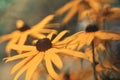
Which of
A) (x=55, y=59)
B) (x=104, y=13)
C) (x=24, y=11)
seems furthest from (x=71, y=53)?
(x=24, y=11)

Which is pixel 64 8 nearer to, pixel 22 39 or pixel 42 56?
pixel 22 39

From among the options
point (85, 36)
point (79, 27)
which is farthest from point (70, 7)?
point (85, 36)

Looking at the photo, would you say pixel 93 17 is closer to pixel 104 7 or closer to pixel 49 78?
pixel 104 7

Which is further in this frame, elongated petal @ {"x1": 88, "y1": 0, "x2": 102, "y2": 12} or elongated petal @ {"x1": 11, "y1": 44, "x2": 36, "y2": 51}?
elongated petal @ {"x1": 88, "y1": 0, "x2": 102, "y2": 12}

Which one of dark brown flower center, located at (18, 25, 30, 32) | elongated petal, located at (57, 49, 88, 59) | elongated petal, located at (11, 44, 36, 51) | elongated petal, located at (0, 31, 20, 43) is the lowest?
elongated petal, located at (57, 49, 88, 59)

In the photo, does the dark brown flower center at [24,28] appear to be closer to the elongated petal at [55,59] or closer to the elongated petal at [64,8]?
the elongated petal at [64,8]

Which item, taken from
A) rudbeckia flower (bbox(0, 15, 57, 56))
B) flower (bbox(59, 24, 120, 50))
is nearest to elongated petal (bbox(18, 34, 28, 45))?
rudbeckia flower (bbox(0, 15, 57, 56))

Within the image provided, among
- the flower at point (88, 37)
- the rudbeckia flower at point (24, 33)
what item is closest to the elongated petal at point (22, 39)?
the rudbeckia flower at point (24, 33)

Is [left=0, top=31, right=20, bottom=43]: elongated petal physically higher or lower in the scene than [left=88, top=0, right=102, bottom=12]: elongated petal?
lower

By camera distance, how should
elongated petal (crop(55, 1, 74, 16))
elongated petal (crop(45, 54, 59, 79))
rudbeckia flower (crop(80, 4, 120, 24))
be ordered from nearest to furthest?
elongated petal (crop(45, 54, 59, 79)) < rudbeckia flower (crop(80, 4, 120, 24)) < elongated petal (crop(55, 1, 74, 16))

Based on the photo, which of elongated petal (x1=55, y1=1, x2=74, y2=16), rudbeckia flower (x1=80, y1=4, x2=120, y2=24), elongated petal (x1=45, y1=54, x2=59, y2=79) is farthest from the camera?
elongated petal (x1=55, y1=1, x2=74, y2=16)

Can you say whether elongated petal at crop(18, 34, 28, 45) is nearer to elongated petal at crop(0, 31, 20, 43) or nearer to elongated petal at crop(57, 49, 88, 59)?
elongated petal at crop(0, 31, 20, 43)
